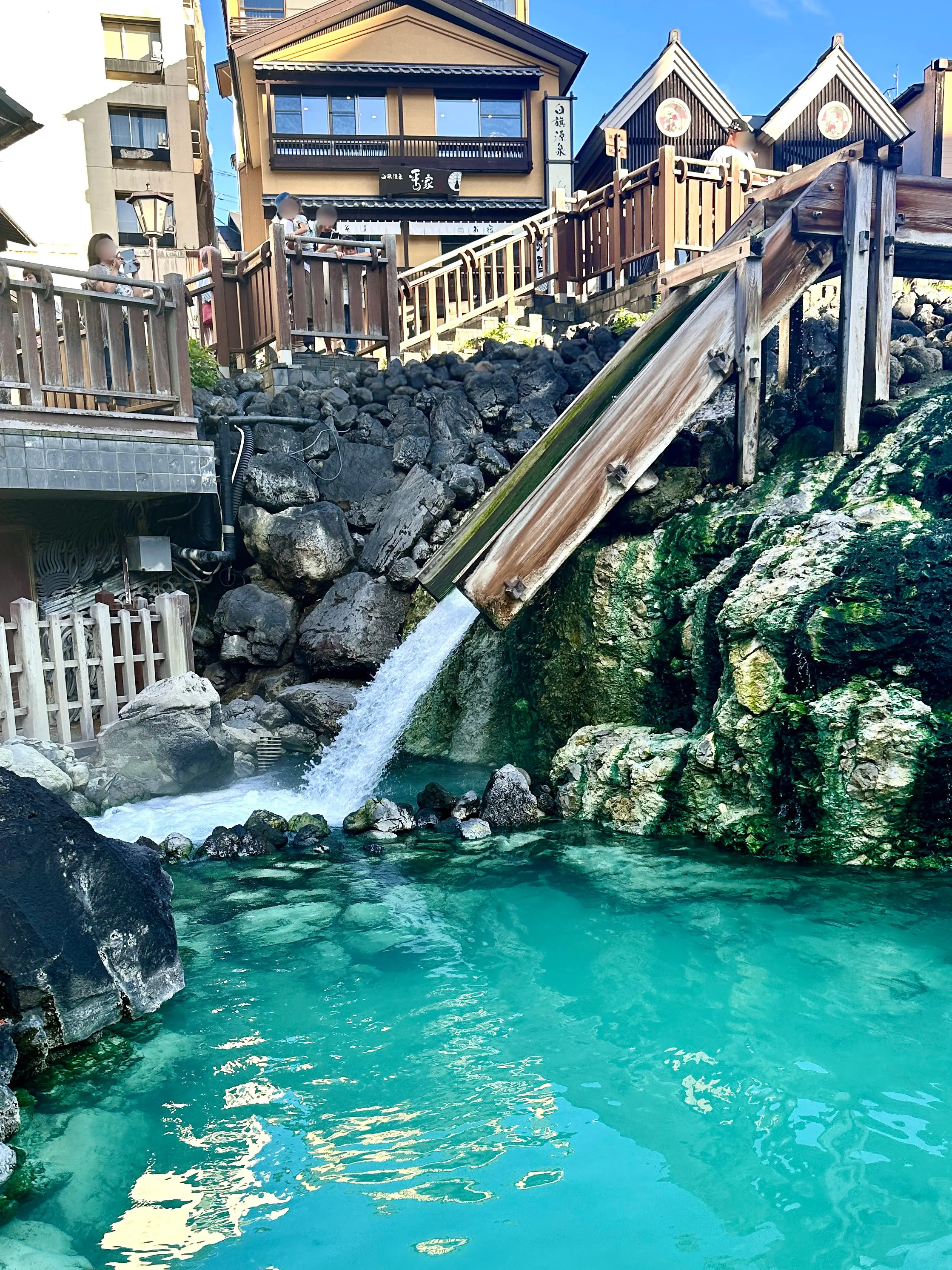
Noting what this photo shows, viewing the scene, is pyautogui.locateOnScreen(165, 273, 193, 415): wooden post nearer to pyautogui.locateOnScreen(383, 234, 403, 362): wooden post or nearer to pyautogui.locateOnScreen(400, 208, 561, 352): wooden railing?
pyautogui.locateOnScreen(383, 234, 403, 362): wooden post

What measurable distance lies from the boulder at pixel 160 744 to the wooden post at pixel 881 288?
247 inches

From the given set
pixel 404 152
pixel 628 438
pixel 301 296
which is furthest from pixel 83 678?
pixel 404 152

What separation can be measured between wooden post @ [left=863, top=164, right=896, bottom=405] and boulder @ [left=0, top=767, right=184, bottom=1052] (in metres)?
6.62

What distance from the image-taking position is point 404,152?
23.8 m

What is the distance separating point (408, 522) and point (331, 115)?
1825 centimetres

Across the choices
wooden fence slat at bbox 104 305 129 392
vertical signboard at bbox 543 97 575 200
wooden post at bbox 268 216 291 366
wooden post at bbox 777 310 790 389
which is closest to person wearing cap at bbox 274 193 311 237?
wooden post at bbox 268 216 291 366

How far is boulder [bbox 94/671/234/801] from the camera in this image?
27.7 feet

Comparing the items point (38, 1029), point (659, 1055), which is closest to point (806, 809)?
point (659, 1055)

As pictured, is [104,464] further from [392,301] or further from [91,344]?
[392,301]

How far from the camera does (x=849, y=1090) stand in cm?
378

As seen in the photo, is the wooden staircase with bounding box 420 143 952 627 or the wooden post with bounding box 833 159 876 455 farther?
the wooden post with bounding box 833 159 876 455

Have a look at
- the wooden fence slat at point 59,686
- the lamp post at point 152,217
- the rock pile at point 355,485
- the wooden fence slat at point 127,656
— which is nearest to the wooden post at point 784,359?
the rock pile at point 355,485

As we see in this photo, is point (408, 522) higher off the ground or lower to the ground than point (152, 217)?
lower

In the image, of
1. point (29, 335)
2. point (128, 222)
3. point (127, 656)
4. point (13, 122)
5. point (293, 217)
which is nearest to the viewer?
A: point (29, 335)
